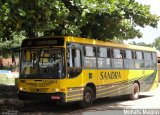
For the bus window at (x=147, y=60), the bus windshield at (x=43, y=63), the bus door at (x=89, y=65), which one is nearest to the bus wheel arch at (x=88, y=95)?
the bus door at (x=89, y=65)

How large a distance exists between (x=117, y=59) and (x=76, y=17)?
431cm

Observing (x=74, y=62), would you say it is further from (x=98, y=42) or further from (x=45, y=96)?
(x=98, y=42)

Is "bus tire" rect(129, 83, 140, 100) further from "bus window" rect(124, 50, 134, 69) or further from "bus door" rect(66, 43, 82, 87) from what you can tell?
"bus door" rect(66, 43, 82, 87)

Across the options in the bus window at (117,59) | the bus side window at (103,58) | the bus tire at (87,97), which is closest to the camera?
the bus tire at (87,97)

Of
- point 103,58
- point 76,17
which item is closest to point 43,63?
point 76,17

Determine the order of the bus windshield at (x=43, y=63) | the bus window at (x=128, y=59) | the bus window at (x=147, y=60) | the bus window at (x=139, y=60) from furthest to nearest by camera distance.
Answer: the bus window at (x=147, y=60) → the bus window at (x=139, y=60) → the bus window at (x=128, y=59) → the bus windshield at (x=43, y=63)

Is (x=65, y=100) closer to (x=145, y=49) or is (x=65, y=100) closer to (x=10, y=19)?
(x=10, y=19)

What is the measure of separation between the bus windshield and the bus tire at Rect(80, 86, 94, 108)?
1.97 metres

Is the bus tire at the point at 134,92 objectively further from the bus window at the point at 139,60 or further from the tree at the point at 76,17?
the tree at the point at 76,17

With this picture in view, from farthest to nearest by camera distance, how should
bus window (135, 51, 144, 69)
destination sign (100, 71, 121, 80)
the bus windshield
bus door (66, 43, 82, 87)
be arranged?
bus window (135, 51, 144, 69) → destination sign (100, 71, 121, 80) → bus door (66, 43, 82, 87) → the bus windshield

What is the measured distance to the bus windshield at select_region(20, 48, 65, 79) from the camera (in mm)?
15086

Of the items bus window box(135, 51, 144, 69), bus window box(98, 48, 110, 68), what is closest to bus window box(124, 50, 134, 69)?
bus window box(135, 51, 144, 69)

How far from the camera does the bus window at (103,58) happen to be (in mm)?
17703

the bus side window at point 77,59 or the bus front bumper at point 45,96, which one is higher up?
the bus side window at point 77,59
